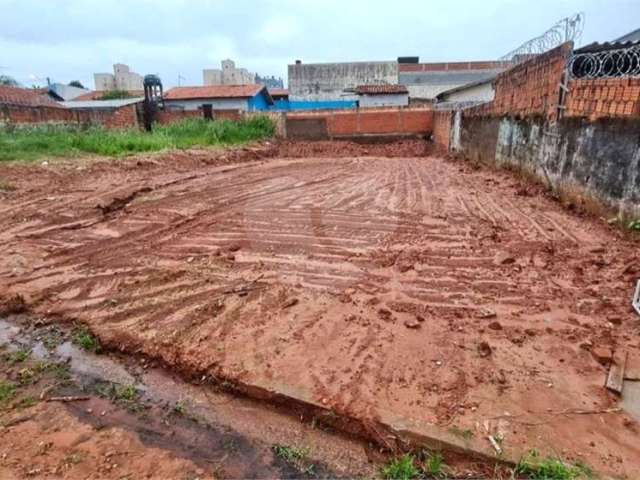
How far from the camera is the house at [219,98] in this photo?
30609 mm

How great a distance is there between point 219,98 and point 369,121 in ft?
56.3

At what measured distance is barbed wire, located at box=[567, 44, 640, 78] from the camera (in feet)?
16.0

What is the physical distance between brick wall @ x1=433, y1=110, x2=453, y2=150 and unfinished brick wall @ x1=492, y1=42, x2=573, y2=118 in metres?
5.21

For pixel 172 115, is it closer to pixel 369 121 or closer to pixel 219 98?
pixel 219 98

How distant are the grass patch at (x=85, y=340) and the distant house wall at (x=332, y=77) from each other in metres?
34.1

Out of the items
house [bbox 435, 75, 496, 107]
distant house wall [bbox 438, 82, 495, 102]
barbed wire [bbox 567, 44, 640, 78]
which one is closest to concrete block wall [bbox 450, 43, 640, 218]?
barbed wire [bbox 567, 44, 640, 78]

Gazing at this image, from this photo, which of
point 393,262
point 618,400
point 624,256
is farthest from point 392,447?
point 624,256

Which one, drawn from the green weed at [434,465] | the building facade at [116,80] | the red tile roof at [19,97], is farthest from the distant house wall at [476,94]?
the building facade at [116,80]

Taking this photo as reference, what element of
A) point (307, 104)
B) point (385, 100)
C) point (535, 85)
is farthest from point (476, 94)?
point (535, 85)

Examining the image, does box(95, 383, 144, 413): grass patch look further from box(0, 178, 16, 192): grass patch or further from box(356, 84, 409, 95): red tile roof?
box(356, 84, 409, 95): red tile roof

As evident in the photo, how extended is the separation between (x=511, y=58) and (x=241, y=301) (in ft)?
33.8

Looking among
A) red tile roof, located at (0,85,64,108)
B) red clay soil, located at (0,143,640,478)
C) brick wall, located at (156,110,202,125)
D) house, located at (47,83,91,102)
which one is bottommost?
red clay soil, located at (0,143,640,478)

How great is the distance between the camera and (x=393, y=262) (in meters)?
4.31

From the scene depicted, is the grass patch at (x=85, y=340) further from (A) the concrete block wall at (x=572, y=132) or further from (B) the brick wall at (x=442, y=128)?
(B) the brick wall at (x=442, y=128)
